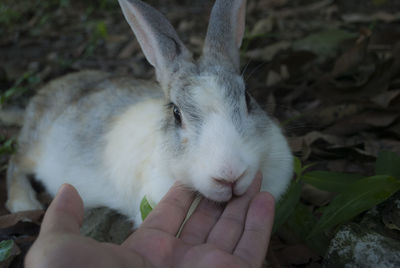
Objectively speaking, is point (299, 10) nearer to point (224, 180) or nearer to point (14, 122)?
point (14, 122)

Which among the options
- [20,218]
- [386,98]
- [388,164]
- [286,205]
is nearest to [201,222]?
[286,205]

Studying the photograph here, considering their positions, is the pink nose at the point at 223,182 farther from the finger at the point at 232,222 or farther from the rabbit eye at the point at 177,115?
the rabbit eye at the point at 177,115

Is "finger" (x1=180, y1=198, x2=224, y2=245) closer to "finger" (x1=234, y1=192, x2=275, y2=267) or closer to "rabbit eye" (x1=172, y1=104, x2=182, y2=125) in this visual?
"finger" (x1=234, y1=192, x2=275, y2=267)

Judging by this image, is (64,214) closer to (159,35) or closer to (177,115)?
(177,115)

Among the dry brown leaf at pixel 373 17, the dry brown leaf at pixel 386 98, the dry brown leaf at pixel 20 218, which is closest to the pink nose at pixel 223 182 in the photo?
the dry brown leaf at pixel 20 218

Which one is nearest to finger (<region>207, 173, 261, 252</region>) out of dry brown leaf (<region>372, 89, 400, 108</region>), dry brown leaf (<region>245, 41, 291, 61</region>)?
dry brown leaf (<region>372, 89, 400, 108</region>)

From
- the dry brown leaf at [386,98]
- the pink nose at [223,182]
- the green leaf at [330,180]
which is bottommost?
the dry brown leaf at [386,98]
